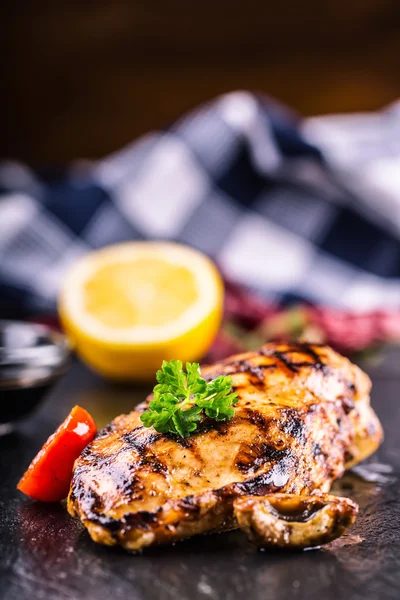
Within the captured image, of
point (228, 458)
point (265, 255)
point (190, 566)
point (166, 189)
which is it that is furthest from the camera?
point (166, 189)

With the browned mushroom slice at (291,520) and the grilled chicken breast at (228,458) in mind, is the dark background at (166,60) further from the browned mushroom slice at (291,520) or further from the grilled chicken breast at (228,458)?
the browned mushroom slice at (291,520)

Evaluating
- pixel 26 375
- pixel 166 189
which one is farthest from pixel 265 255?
pixel 26 375

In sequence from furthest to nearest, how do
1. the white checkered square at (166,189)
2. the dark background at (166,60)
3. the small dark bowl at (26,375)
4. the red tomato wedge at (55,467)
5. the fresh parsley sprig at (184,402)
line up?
1. the dark background at (166,60)
2. the white checkered square at (166,189)
3. the small dark bowl at (26,375)
4. the red tomato wedge at (55,467)
5. the fresh parsley sprig at (184,402)

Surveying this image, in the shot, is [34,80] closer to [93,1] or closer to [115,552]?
[93,1]

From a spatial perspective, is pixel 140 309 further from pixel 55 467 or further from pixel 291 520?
pixel 291 520

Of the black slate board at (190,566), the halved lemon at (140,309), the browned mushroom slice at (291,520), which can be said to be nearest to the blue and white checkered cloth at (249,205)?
the halved lemon at (140,309)

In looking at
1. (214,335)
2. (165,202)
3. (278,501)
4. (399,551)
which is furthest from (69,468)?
(165,202)

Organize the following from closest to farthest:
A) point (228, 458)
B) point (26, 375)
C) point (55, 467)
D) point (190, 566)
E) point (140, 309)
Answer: point (190, 566), point (228, 458), point (55, 467), point (26, 375), point (140, 309)
